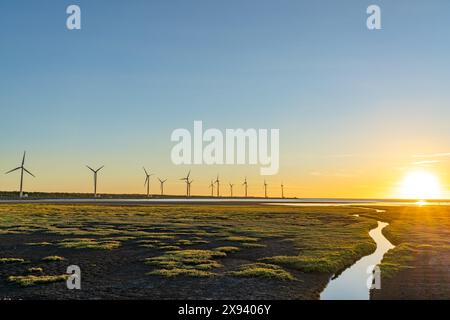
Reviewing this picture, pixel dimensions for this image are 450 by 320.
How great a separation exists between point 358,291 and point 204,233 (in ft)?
103

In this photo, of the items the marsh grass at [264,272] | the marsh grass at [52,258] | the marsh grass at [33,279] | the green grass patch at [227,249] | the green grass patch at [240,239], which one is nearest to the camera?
the marsh grass at [33,279]

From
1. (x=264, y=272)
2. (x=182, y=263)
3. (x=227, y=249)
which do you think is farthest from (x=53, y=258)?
(x=264, y=272)

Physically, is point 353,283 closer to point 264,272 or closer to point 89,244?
point 264,272

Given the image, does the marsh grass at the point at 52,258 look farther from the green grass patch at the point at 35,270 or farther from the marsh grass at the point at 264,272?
the marsh grass at the point at 264,272

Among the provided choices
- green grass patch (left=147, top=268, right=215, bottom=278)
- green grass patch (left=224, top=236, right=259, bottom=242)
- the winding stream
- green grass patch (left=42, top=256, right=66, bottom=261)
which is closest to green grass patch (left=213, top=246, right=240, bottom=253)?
green grass patch (left=224, top=236, right=259, bottom=242)

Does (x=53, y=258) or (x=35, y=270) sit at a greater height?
(x=53, y=258)

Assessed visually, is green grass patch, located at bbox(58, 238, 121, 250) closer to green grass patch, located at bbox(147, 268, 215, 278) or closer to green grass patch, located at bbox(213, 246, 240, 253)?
green grass patch, located at bbox(213, 246, 240, 253)

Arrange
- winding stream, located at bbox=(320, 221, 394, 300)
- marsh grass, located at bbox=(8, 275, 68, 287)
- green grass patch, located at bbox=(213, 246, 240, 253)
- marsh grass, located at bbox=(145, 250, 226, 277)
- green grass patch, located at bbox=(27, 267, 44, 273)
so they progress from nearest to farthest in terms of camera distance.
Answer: winding stream, located at bbox=(320, 221, 394, 300), marsh grass, located at bbox=(8, 275, 68, 287), marsh grass, located at bbox=(145, 250, 226, 277), green grass patch, located at bbox=(27, 267, 44, 273), green grass patch, located at bbox=(213, 246, 240, 253)

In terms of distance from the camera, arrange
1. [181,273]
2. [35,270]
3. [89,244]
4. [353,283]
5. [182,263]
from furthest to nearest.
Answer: [89,244], [182,263], [35,270], [181,273], [353,283]

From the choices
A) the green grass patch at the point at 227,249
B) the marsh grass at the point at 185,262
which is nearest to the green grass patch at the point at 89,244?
the marsh grass at the point at 185,262

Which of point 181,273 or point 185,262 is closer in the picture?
point 181,273

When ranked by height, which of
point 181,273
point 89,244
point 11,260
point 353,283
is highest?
point 89,244
